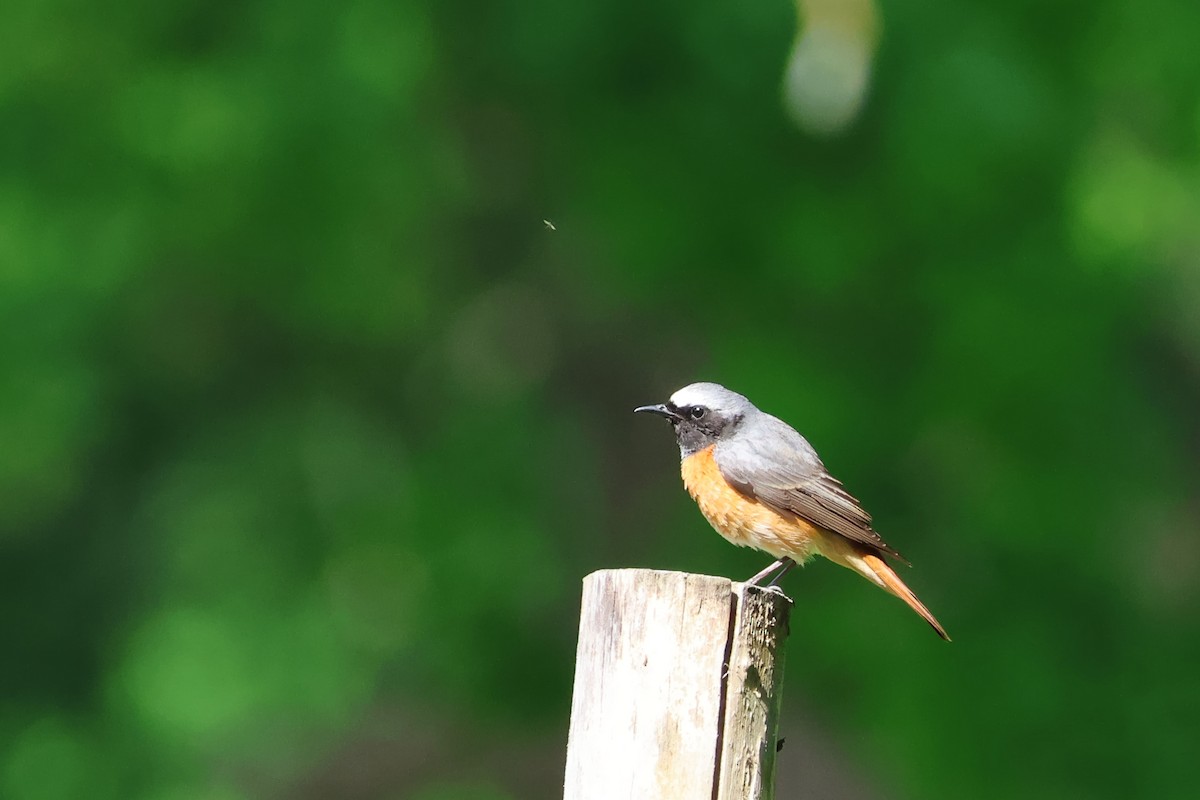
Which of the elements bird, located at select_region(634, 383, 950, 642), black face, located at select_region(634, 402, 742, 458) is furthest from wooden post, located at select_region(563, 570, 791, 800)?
black face, located at select_region(634, 402, 742, 458)

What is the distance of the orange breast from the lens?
5.43m

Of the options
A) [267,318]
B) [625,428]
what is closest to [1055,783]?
[625,428]

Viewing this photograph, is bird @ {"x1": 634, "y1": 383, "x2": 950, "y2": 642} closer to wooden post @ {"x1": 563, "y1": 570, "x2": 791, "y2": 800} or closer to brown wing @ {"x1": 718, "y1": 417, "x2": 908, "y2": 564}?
brown wing @ {"x1": 718, "y1": 417, "x2": 908, "y2": 564}

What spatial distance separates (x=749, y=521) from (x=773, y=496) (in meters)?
0.13

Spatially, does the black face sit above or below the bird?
above

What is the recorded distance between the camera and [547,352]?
962 cm

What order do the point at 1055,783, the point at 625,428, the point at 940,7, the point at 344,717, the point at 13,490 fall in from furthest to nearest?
the point at 625,428
the point at 13,490
the point at 344,717
the point at 1055,783
the point at 940,7

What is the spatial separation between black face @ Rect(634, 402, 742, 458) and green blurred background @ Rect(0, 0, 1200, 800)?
174 cm

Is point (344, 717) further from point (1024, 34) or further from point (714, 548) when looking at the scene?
point (1024, 34)

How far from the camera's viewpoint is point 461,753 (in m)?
10.5

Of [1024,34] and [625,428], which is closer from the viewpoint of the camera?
[1024,34]

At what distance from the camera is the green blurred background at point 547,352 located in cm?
753

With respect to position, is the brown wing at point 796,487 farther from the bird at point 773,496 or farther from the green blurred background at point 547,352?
the green blurred background at point 547,352

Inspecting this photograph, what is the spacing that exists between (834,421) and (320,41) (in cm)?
342
